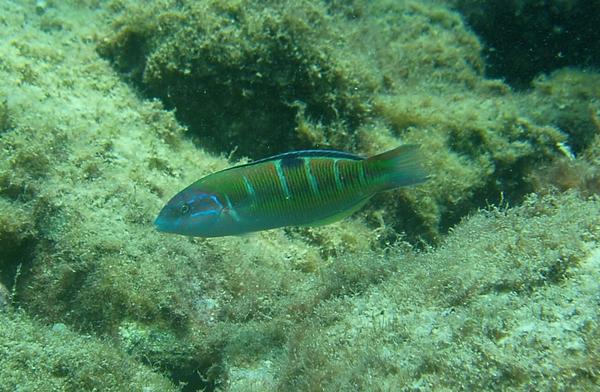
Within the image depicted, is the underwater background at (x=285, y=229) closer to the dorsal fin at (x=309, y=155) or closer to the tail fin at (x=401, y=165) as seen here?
the tail fin at (x=401, y=165)

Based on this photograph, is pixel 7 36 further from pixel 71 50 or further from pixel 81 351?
pixel 81 351

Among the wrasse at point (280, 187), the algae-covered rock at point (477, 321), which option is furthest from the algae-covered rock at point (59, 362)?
the algae-covered rock at point (477, 321)

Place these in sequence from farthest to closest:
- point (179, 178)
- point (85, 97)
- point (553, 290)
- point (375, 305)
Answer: point (85, 97) < point (179, 178) < point (375, 305) < point (553, 290)

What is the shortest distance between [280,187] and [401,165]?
785 millimetres

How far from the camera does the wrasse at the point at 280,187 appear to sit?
105 inches

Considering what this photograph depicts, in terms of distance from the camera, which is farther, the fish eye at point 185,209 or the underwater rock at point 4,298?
the underwater rock at point 4,298

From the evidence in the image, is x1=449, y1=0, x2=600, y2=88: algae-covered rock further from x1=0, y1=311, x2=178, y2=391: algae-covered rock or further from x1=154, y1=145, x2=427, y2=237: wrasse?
x1=0, y1=311, x2=178, y2=391: algae-covered rock

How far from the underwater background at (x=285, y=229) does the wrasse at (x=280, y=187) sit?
0.75 metres

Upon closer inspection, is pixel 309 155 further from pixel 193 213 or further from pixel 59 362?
pixel 59 362

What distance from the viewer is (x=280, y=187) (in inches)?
105

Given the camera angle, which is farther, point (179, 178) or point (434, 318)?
point (179, 178)

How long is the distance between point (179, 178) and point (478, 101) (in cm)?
420

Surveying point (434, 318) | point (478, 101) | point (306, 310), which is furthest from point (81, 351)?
point (478, 101)

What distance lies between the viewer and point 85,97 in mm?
4770
